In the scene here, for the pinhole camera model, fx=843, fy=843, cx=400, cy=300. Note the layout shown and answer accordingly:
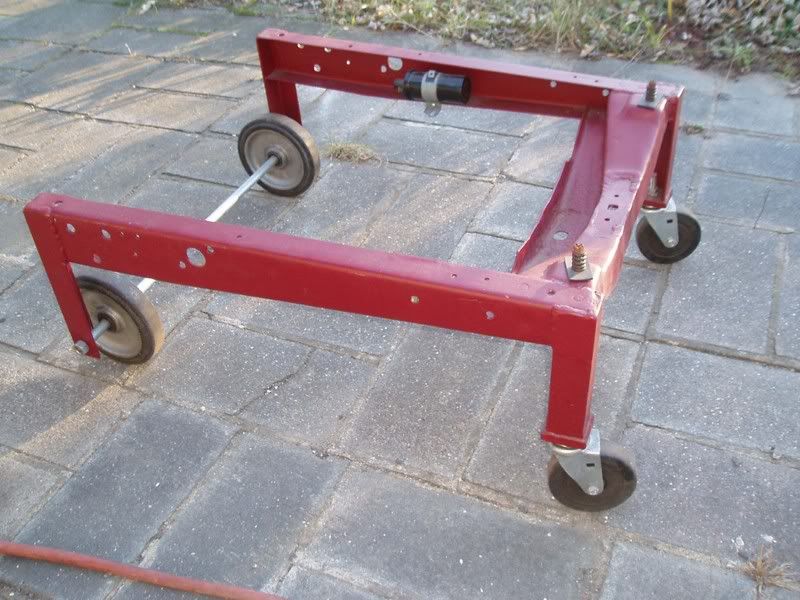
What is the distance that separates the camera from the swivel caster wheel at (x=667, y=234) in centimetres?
303

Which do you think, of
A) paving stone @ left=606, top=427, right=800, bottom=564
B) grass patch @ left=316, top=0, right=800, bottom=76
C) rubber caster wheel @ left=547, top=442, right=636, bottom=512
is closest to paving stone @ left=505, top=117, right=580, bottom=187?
grass patch @ left=316, top=0, right=800, bottom=76

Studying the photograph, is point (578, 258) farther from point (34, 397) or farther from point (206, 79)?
point (206, 79)

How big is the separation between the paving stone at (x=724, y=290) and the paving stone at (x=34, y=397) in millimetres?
2012

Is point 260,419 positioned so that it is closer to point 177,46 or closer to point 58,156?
point 58,156

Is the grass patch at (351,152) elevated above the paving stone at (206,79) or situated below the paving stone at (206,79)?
below

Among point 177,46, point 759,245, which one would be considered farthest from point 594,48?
point 177,46

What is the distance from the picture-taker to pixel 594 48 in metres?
4.72

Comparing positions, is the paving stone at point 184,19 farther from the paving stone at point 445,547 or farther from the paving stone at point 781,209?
the paving stone at point 445,547

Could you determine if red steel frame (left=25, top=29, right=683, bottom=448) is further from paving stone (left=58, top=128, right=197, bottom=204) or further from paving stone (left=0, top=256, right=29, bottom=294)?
paving stone (left=58, top=128, right=197, bottom=204)

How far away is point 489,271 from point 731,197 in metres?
1.95

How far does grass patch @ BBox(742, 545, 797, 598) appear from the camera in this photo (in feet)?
7.14

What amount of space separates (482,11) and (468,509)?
144 inches

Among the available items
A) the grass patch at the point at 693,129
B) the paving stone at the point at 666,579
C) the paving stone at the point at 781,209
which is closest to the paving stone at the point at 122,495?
the paving stone at the point at 666,579

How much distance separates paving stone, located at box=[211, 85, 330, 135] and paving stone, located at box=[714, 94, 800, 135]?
2.04 meters
